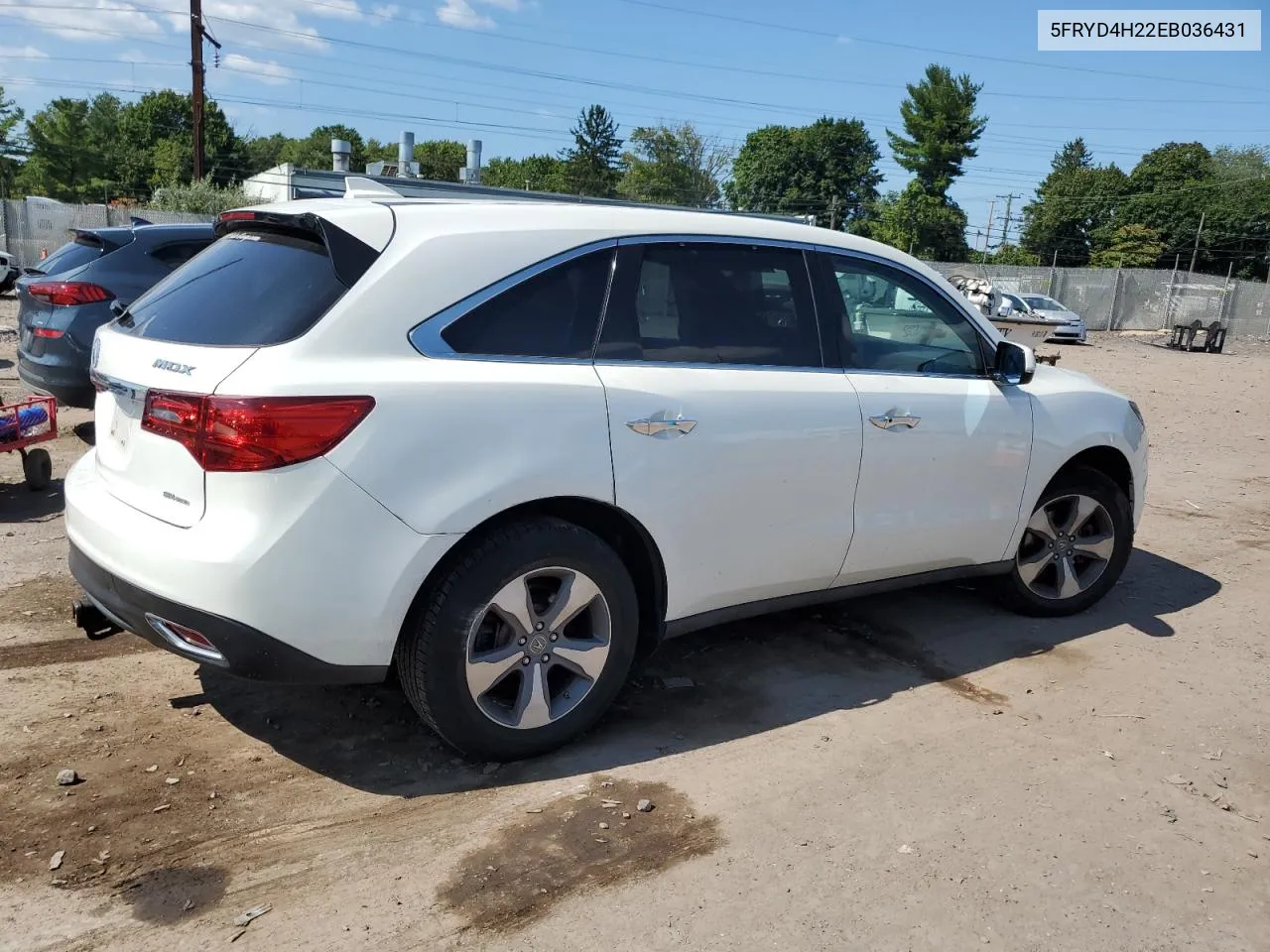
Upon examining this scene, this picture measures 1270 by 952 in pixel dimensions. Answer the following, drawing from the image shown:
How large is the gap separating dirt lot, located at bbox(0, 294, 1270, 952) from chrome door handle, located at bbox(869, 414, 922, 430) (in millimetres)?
1113

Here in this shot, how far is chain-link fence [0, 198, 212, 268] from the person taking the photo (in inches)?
1014

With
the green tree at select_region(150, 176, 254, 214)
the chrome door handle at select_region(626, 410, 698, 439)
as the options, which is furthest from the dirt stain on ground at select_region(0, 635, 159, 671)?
the green tree at select_region(150, 176, 254, 214)

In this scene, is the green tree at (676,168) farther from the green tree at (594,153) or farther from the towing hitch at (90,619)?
the towing hitch at (90,619)

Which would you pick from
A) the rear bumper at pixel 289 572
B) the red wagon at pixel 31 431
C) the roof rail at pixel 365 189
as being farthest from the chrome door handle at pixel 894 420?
the red wagon at pixel 31 431

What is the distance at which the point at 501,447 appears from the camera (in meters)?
3.13

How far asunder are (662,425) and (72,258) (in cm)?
616

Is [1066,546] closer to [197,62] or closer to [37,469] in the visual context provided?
[37,469]

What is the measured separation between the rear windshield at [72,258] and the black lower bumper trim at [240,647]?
17.6 feet

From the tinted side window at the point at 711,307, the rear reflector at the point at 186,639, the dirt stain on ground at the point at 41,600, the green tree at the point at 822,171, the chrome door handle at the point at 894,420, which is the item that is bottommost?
the dirt stain on ground at the point at 41,600

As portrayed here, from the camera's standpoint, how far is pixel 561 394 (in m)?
3.28

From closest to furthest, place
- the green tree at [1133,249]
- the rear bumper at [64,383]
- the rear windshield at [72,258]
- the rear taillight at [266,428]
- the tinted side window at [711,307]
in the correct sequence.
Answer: the rear taillight at [266,428], the tinted side window at [711,307], the rear bumper at [64,383], the rear windshield at [72,258], the green tree at [1133,249]

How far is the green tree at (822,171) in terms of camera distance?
326 feet

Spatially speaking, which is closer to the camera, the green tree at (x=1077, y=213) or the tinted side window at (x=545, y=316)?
the tinted side window at (x=545, y=316)

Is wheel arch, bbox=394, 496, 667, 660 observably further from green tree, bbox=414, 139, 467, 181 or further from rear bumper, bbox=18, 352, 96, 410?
green tree, bbox=414, 139, 467, 181
